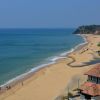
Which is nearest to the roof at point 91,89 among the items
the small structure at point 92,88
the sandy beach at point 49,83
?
the small structure at point 92,88

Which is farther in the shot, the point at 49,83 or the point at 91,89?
the point at 49,83

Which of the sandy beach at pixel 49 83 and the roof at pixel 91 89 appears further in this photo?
the sandy beach at pixel 49 83

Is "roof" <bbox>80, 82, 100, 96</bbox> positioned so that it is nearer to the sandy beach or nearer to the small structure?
the small structure

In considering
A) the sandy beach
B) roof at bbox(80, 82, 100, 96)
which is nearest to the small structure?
roof at bbox(80, 82, 100, 96)

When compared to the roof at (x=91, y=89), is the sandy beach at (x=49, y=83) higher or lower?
lower

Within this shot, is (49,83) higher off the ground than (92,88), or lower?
lower

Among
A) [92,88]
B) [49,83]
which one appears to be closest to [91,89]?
[92,88]

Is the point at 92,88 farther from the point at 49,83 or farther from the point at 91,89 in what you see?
the point at 49,83

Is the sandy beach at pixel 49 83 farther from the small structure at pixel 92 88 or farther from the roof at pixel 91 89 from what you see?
the roof at pixel 91 89

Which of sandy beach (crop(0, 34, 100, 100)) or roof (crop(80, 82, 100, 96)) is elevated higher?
roof (crop(80, 82, 100, 96))
